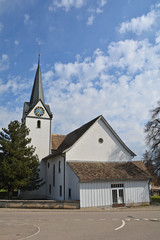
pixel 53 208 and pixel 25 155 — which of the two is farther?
pixel 25 155

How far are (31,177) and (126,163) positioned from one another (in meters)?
11.8

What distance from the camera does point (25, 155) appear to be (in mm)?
25797

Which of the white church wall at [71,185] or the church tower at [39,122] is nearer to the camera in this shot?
the white church wall at [71,185]

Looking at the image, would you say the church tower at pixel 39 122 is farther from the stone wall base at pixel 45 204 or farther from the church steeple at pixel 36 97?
the stone wall base at pixel 45 204

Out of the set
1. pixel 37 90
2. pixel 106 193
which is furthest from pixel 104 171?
pixel 37 90

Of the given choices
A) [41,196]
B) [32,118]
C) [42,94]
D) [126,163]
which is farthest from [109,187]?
[42,94]

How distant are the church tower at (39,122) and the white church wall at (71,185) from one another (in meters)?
10.6

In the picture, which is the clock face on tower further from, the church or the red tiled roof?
the red tiled roof

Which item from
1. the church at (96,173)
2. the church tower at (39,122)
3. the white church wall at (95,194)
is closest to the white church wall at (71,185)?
the church at (96,173)

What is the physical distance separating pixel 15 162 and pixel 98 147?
31.7 feet

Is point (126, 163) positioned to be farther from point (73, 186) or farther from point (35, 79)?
point (35, 79)

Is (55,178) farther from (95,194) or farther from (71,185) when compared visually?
(95,194)

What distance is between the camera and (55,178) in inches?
1065

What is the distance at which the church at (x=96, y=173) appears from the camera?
66.5 ft
